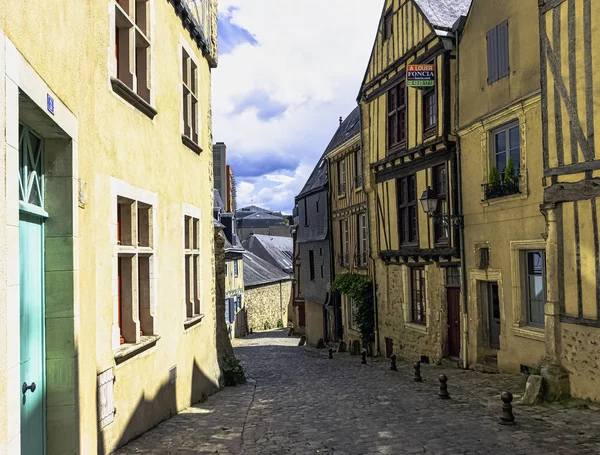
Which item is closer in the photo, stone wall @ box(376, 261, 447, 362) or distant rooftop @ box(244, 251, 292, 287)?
stone wall @ box(376, 261, 447, 362)

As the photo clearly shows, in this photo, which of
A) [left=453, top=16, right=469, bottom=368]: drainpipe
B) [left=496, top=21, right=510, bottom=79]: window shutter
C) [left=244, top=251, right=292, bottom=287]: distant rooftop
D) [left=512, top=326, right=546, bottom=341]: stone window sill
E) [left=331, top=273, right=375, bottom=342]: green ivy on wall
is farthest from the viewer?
[left=244, top=251, right=292, bottom=287]: distant rooftop

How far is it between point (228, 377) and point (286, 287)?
103 feet

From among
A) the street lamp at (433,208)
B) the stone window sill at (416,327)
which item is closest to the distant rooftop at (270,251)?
the stone window sill at (416,327)

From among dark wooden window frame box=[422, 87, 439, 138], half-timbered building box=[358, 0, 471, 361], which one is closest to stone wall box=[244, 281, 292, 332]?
half-timbered building box=[358, 0, 471, 361]

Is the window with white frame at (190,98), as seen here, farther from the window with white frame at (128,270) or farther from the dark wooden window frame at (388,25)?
the dark wooden window frame at (388,25)

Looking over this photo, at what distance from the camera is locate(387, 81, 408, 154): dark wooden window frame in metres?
14.5

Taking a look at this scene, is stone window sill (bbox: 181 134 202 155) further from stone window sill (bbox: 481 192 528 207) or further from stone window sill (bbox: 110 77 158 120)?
stone window sill (bbox: 481 192 528 207)

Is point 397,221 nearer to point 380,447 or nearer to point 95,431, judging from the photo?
point 380,447

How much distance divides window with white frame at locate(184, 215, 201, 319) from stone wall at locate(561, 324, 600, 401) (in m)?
5.47

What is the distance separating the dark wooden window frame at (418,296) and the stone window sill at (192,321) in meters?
6.29

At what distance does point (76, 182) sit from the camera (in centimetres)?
427

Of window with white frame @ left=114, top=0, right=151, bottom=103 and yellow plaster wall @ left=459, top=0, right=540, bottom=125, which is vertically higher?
yellow plaster wall @ left=459, top=0, right=540, bottom=125

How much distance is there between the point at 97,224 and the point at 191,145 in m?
4.14

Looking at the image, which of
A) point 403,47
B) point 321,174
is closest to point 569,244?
point 403,47
